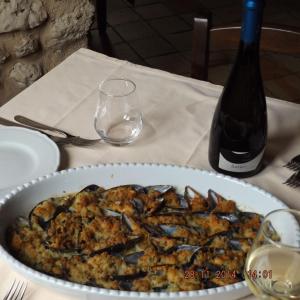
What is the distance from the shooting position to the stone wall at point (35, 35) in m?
1.67

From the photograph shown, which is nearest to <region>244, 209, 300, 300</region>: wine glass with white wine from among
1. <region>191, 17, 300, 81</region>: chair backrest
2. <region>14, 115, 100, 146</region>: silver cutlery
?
<region>14, 115, 100, 146</region>: silver cutlery

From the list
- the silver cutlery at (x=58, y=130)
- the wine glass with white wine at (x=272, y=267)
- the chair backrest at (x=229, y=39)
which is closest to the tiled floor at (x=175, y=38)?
the chair backrest at (x=229, y=39)

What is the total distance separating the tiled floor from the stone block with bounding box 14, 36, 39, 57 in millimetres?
401

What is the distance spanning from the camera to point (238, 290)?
23.2 inches

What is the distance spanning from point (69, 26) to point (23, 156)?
102 cm

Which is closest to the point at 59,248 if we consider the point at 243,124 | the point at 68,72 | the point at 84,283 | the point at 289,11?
the point at 84,283

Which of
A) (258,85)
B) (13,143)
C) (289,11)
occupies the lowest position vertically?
(289,11)

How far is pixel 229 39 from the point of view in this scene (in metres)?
1.20

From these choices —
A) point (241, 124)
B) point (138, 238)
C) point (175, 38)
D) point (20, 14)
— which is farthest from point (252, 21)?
point (175, 38)

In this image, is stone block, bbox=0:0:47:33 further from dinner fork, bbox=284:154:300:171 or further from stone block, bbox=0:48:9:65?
dinner fork, bbox=284:154:300:171

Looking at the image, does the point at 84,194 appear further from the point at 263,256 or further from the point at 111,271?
the point at 263,256

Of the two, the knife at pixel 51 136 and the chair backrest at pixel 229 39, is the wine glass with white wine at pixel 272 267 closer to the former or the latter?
the knife at pixel 51 136

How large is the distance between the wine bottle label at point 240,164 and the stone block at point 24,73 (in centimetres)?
115

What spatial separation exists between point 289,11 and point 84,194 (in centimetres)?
268
